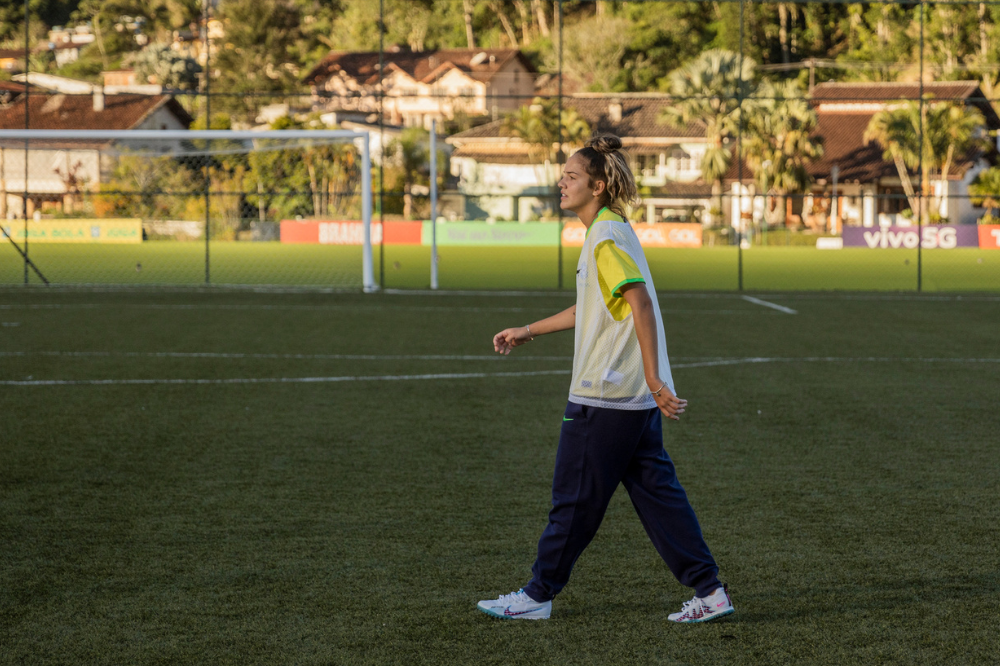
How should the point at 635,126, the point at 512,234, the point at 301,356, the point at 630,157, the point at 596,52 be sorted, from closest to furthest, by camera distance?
the point at 301,356 < the point at 512,234 < the point at 630,157 < the point at 635,126 < the point at 596,52

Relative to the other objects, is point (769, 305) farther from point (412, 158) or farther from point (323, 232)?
point (412, 158)

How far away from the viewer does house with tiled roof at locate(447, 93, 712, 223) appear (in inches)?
2106

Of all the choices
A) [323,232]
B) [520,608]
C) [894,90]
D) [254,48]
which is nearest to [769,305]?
[520,608]

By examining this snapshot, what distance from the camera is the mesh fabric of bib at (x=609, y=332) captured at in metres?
3.54

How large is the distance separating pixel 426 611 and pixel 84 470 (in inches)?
119

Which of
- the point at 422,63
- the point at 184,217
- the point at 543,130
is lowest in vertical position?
the point at 184,217

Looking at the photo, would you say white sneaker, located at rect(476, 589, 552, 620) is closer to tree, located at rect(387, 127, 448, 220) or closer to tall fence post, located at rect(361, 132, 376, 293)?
tall fence post, located at rect(361, 132, 376, 293)

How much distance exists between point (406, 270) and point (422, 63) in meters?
43.5

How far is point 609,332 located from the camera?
11.9 ft

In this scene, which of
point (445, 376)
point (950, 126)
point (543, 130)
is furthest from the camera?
point (543, 130)

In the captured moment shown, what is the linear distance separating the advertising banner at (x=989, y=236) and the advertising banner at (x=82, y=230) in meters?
22.7

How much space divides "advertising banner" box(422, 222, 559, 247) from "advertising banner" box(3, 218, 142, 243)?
478 inches

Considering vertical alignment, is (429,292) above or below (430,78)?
below

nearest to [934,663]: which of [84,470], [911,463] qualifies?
[911,463]
